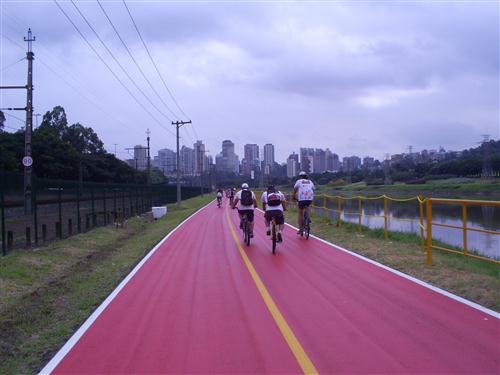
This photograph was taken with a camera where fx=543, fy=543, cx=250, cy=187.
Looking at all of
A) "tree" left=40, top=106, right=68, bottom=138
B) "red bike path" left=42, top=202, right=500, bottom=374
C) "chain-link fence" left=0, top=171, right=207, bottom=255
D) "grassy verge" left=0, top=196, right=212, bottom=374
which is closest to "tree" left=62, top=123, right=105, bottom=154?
"tree" left=40, top=106, right=68, bottom=138

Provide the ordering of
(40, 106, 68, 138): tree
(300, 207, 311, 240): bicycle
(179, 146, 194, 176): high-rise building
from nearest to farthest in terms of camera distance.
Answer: (300, 207, 311, 240): bicycle → (40, 106, 68, 138): tree → (179, 146, 194, 176): high-rise building

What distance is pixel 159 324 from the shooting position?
24.3 feet

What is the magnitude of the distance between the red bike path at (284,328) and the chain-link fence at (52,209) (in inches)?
219

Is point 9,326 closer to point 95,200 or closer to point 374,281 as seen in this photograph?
point 374,281

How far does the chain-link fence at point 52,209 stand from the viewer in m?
15.0

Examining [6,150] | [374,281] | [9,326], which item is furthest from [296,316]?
[6,150]

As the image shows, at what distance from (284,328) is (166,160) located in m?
162

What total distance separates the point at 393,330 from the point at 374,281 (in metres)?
3.18

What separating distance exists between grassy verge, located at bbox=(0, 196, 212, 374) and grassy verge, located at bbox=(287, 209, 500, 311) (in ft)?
19.2

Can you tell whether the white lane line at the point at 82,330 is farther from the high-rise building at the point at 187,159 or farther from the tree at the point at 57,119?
the high-rise building at the point at 187,159

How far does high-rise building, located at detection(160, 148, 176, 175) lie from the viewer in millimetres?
161625

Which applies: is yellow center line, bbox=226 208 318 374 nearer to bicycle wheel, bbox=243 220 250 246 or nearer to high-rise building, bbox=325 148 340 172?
bicycle wheel, bbox=243 220 250 246

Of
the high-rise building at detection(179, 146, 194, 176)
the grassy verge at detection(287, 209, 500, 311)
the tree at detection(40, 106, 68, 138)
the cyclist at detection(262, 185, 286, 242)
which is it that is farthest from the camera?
the high-rise building at detection(179, 146, 194, 176)

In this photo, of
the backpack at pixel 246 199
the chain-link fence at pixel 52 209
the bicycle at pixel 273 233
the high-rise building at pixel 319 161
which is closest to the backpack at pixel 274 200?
the bicycle at pixel 273 233
